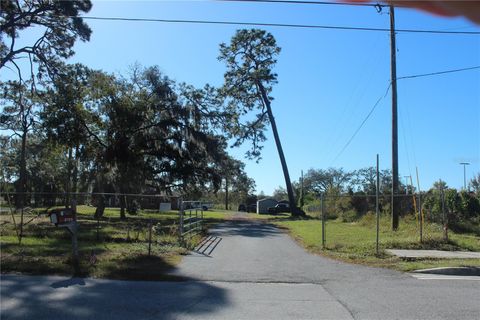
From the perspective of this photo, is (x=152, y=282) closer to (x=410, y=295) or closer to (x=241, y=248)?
(x=410, y=295)

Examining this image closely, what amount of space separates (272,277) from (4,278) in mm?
5639

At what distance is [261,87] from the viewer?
4972 centimetres

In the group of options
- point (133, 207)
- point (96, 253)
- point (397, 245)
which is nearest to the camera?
point (96, 253)

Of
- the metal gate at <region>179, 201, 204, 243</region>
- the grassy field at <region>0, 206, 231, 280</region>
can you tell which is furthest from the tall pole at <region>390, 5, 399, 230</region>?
the grassy field at <region>0, 206, 231, 280</region>

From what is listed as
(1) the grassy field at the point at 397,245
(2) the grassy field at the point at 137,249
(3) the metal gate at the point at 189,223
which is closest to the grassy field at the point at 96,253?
(2) the grassy field at the point at 137,249

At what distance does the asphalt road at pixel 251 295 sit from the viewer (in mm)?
7594

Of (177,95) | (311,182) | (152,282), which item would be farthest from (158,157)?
(311,182)

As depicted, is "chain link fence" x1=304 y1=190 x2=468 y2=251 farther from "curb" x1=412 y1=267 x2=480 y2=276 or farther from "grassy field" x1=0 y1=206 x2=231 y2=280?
"grassy field" x1=0 y1=206 x2=231 y2=280

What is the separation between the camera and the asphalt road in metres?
7.59

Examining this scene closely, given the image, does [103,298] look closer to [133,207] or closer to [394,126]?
[394,126]

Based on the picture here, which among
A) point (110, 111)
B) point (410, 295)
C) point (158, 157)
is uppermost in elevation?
point (110, 111)

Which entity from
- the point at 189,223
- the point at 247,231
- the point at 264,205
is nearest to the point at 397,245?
the point at 189,223

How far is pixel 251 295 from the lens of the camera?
909 centimetres

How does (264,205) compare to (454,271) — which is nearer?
(454,271)
